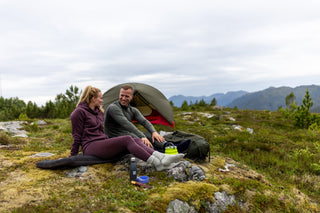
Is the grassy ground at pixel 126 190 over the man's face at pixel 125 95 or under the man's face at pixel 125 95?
under

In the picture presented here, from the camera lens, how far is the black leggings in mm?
4527

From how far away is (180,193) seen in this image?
3709 millimetres

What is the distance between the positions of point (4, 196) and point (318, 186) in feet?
24.4

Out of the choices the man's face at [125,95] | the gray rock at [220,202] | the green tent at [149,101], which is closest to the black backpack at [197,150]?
the gray rock at [220,202]

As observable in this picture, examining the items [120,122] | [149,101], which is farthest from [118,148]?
[149,101]

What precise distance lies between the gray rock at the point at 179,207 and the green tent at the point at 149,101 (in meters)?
7.29

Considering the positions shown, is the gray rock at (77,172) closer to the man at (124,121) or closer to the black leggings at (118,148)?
the black leggings at (118,148)

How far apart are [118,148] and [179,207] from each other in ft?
6.55

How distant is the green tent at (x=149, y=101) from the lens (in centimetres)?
1065

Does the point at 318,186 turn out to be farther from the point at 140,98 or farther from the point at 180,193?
the point at 140,98

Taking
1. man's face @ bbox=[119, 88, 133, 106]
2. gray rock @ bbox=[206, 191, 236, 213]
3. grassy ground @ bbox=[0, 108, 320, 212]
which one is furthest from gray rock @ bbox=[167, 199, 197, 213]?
man's face @ bbox=[119, 88, 133, 106]

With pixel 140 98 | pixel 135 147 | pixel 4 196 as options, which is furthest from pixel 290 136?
Result: pixel 4 196

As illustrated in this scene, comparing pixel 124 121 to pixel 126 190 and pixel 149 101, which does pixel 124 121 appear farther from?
pixel 149 101

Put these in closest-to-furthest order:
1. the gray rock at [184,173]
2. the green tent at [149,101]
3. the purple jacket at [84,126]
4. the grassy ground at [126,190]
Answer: the grassy ground at [126,190], the gray rock at [184,173], the purple jacket at [84,126], the green tent at [149,101]
